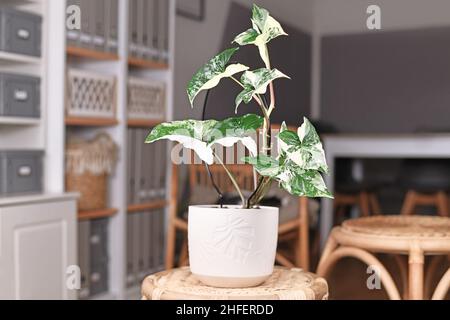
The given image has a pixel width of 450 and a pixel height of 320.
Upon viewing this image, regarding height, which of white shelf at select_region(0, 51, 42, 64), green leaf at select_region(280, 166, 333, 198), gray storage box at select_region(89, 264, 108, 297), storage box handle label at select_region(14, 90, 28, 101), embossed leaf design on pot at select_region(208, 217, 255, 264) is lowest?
gray storage box at select_region(89, 264, 108, 297)

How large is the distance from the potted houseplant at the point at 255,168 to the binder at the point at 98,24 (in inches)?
64.2

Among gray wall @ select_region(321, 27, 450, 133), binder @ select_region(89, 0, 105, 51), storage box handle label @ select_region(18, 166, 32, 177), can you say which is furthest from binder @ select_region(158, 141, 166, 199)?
gray wall @ select_region(321, 27, 450, 133)

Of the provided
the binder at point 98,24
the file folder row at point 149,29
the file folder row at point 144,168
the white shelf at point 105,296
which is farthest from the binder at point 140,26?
the white shelf at point 105,296

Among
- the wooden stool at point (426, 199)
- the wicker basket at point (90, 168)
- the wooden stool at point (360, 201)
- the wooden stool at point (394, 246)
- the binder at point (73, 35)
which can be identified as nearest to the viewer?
the wooden stool at point (394, 246)

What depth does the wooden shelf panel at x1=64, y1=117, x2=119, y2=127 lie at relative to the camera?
268 centimetres

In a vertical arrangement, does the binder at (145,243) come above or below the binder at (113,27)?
below

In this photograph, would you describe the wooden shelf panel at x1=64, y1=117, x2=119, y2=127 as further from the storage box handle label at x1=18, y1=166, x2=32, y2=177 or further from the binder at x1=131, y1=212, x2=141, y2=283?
the binder at x1=131, y1=212, x2=141, y2=283

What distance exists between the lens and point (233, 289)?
48.8 inches

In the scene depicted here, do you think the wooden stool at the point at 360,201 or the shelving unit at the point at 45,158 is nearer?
the shelving unit at the point at 45,158

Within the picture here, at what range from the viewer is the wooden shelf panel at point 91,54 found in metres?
2.66

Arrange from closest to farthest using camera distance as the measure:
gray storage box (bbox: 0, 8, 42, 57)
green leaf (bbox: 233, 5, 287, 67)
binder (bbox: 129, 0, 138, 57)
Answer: green leaf (bbox: 233, 5, 287, 67) → gray storage box (bbox: 0, 8, 42, 57) → binder (bbox: 129, 0, 138, 57)

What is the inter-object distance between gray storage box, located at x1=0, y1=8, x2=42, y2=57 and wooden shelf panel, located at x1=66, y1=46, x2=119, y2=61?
0.51 ft

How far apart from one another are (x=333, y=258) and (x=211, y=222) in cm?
66

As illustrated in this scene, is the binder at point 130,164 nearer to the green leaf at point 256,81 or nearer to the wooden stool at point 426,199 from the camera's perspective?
the green leaf at point 256,81
